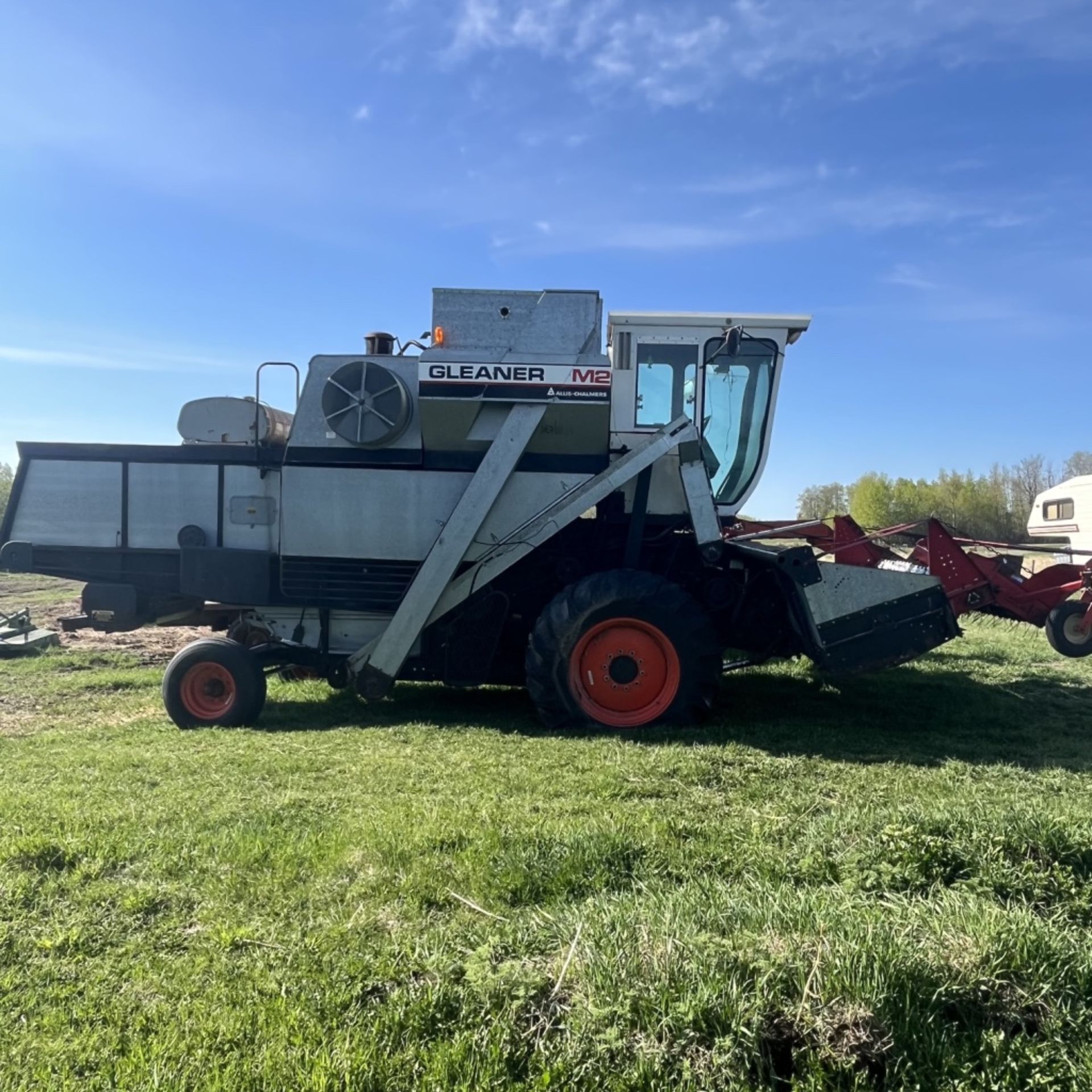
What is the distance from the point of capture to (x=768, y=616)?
7633 mm

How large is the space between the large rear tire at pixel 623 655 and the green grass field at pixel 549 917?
2.68 feet

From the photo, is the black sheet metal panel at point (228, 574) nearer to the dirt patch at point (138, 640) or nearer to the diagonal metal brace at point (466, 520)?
the diagonal metal brace at point (466, 520)

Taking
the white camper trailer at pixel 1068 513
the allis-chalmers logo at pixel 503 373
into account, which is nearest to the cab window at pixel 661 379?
the allis-chalmers logo at pixel 503 373

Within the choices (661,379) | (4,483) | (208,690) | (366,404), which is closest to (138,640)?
(208,690)

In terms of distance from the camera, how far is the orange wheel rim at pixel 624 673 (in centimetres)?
699

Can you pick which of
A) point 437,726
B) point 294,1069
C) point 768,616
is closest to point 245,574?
point 437,726

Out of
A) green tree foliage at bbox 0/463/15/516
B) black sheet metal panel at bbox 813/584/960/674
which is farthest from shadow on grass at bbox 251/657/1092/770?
green tree foliage at bbox 0/463/15/516

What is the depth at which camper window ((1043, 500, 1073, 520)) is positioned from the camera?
12.1 meters

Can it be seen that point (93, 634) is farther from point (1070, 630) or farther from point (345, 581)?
point (1070, 630)

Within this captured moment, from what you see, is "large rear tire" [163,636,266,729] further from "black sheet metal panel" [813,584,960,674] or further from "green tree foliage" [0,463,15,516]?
"green tree foliage" [0,463,15,516]

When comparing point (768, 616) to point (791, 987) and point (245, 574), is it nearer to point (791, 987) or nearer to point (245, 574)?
point (245, 574)

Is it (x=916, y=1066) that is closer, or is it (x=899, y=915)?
(x=916, y=1066)

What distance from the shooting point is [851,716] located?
7.37 meters

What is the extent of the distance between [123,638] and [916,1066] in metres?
12.7
